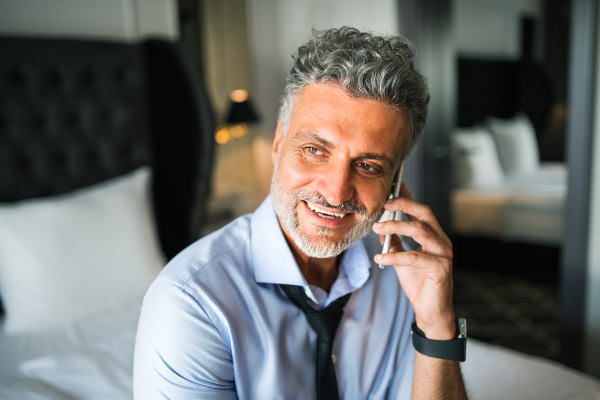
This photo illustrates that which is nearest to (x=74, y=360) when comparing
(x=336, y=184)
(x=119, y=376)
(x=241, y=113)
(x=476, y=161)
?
(x=119, y=376)

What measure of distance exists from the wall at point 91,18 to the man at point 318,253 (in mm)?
1791

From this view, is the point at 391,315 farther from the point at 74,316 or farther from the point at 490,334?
the point at 490,334

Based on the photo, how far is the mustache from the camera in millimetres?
1031

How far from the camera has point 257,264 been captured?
1.06 m

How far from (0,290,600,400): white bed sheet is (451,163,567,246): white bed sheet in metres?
2.04

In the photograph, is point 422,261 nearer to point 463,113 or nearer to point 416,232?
point 416,232

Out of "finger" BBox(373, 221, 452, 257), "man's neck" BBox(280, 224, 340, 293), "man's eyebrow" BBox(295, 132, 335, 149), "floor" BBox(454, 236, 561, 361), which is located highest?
"man's eyebrow" BBox(295, 132, 335, 149)

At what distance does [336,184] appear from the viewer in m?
1.01

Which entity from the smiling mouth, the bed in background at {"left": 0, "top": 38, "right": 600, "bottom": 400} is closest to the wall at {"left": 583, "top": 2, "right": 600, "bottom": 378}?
the bed in background at {"left": 0, "top": 38, "right": 600, "bottom": 400}

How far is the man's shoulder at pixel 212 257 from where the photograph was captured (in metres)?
0.96

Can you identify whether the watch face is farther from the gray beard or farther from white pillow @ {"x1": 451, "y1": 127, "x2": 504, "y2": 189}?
white pillow @ {"x1": 451, "y1": 127, "x2": 504, "y2": 189}

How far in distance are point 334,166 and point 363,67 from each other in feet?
0.78

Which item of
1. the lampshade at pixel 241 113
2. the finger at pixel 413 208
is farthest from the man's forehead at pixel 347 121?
the lampshade at pixel 241 113

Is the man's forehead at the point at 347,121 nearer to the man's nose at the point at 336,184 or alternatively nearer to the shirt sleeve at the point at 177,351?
the man's nose at the point at 336,184
